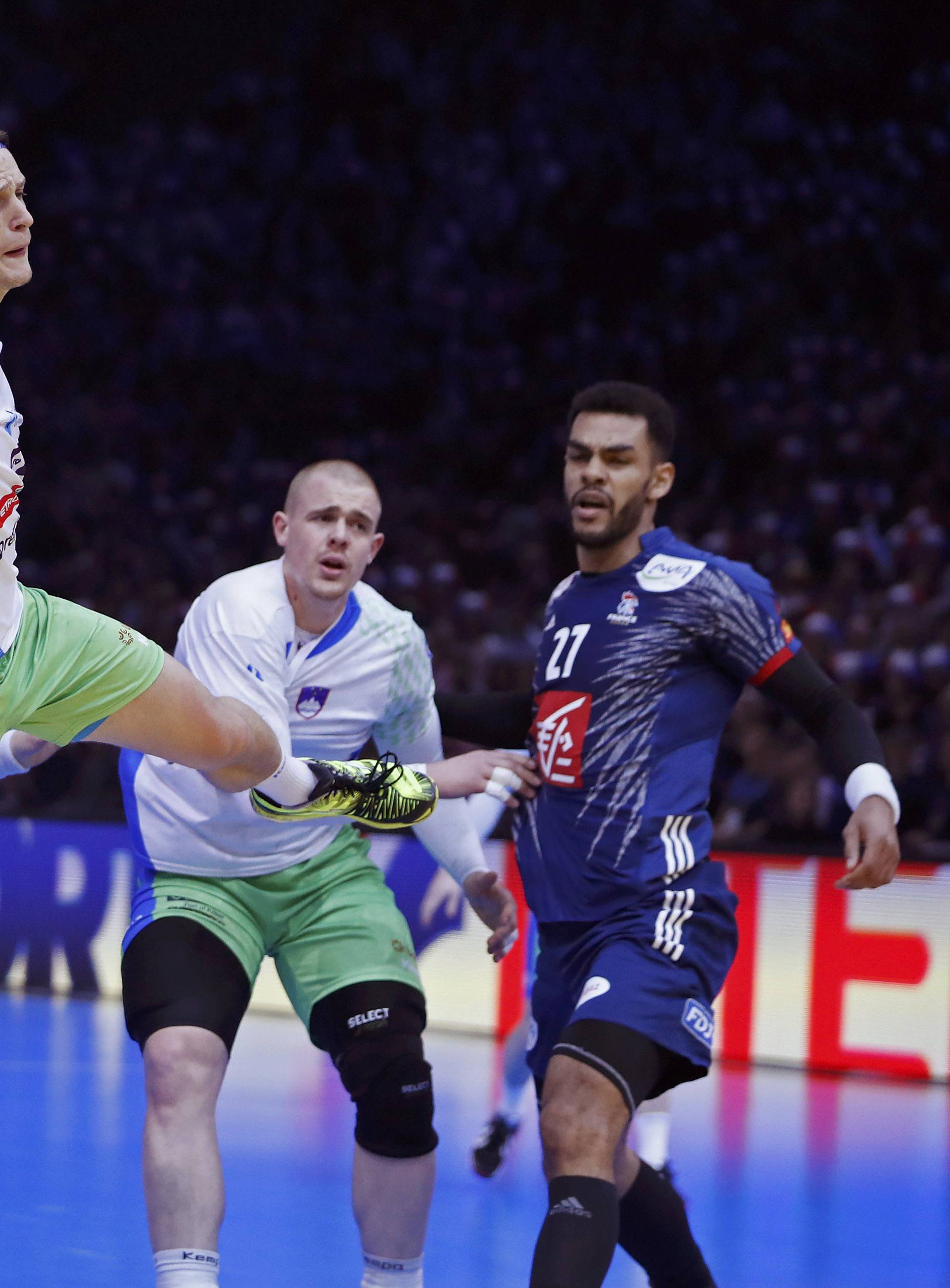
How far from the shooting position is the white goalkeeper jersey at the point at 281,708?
327 centimetres

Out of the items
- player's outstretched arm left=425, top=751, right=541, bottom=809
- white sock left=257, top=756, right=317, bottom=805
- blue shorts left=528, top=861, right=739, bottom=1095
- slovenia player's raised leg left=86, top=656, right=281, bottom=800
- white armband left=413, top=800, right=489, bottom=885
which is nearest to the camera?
slovenia player's raised leg left=86, top=656, right=281, bottom=800

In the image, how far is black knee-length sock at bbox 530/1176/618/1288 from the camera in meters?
2.49

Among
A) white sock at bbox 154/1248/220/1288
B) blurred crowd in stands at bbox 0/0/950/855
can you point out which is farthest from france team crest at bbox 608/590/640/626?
blurred crowd in stands at bbox 0/0/950/855

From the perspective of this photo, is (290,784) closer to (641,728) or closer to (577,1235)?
(641,728)

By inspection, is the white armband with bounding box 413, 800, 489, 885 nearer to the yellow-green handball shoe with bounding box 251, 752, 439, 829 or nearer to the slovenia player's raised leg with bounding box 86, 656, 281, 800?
the yellow-green handball shoe with bounding box 251, 752, 439, 829

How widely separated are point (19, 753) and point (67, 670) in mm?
1029

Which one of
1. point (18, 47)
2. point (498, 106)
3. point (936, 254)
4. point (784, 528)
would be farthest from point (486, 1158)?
point (18, 47)

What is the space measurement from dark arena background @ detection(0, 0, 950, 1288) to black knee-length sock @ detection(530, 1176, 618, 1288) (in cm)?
136

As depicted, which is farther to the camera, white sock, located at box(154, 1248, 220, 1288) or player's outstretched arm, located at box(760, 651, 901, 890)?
player's outstretched arm, located at box(760, 651, 901, 890)

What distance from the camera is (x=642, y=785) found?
300cm

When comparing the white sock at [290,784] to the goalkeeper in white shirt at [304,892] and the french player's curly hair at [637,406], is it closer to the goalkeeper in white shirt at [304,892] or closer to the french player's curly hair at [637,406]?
the goalkeeper in white shirt at [304,892]

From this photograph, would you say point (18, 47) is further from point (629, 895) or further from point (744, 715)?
point (629, 895)

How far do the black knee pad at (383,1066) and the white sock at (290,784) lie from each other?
0.42 metres

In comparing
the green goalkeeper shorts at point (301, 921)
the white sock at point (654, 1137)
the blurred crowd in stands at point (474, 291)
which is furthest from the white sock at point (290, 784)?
the blurred crowd in stands at point (474, 291)
